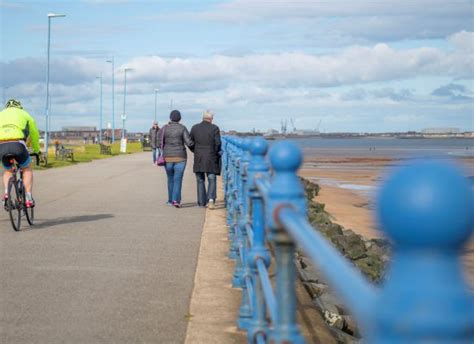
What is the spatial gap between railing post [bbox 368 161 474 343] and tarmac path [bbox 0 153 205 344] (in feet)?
14.8

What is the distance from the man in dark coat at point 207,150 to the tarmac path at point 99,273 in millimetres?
616

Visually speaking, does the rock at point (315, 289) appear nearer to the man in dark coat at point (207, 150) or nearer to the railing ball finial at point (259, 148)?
the railing ball finial at point (259, 148)

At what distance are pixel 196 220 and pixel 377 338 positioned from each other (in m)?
11.9

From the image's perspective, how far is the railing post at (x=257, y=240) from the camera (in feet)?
14.2

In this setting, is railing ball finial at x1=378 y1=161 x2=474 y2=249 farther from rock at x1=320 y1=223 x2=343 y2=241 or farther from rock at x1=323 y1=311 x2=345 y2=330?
rock at x1=320 y1=223 x2=343 y2=241

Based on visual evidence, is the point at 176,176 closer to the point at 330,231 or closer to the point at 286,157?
the point at 330,231

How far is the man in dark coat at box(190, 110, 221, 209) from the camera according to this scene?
48.5 feet

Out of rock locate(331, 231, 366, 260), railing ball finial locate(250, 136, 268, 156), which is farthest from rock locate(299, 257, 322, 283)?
railing ball finial locate(250, 136, 268, 156)

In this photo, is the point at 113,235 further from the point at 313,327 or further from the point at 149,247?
the point at 313,327

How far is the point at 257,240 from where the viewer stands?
15.5ft

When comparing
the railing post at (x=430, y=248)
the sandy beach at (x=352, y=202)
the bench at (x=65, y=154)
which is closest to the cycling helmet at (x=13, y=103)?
the sandy beach at (x=352, y=202)

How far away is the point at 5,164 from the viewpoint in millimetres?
11023

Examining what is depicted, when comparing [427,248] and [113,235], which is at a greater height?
[427,248]

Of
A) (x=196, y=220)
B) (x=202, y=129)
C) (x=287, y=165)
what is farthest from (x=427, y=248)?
(x=202, y=129)
